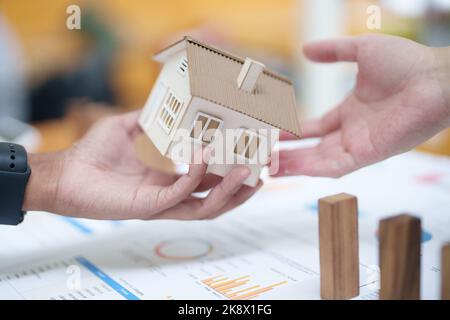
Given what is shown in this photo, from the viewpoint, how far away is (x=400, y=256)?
49cm

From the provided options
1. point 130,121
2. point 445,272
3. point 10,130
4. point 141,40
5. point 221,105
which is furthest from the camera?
point 141,40

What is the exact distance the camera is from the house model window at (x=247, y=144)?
0.67 meters

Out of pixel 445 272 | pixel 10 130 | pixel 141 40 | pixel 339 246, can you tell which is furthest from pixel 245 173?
pixel 141 40

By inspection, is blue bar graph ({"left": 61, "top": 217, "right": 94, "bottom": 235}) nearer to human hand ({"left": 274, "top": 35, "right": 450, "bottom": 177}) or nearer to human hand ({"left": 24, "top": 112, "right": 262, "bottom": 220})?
human hand ({"left": 24, "top": 112, "right": 262, "bottom": 220})

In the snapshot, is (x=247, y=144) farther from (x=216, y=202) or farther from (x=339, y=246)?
(x=339, y=246)

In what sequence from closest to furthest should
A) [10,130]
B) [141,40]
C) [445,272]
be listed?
[445,272]
[10,130]
[141,40]

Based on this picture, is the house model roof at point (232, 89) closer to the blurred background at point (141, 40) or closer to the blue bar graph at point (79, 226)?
the blue bar graph at point (79, 226)

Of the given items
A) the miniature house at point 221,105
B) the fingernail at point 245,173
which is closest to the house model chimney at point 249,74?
the miniature house at point 221,105

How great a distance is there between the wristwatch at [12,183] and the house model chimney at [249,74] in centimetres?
29

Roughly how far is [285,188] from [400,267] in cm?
52

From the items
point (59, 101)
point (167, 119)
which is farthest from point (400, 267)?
point (59, 101)

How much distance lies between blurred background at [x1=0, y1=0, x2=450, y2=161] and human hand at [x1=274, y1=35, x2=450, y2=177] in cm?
75

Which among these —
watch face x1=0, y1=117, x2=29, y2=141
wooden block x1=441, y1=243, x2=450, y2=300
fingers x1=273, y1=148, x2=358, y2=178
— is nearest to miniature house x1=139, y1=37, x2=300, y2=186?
fingers x1=273, y1=148, x2=358, y2=178

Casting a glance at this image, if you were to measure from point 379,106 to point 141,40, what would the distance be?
53.0 inches
